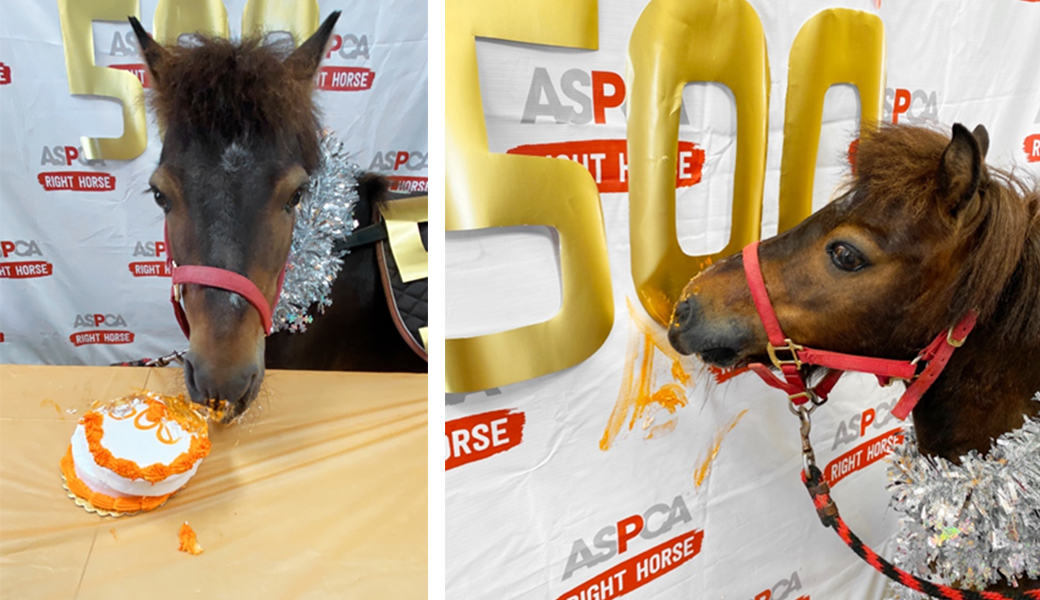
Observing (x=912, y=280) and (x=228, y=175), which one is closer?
(x=912, y=280)

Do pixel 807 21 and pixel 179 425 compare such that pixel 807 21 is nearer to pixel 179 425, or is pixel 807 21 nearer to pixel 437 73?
pixel 437 73

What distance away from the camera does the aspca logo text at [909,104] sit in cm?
94

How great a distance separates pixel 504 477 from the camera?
70 cm

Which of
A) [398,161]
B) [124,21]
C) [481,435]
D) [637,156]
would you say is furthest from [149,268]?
[637,156]

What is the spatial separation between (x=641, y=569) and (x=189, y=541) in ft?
2.11

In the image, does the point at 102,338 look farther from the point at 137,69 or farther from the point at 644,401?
the point at 644,401

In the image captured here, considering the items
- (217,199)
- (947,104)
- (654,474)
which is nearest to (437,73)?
(217,199)

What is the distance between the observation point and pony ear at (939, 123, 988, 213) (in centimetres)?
58

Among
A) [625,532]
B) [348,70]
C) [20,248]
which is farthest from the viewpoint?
[348,70]

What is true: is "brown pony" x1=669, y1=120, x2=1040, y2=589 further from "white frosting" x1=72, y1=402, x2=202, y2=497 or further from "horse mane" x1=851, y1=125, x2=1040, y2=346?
"white frosting" x1=72, y1=402, x2=202, y2=497

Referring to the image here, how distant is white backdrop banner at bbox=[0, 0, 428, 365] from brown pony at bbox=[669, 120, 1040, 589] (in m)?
0.75

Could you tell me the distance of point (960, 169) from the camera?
0.59m

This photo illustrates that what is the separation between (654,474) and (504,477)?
233 millimetres

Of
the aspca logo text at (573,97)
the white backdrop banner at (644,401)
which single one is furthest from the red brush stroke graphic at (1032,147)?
the aspca logo text at (573,97)
